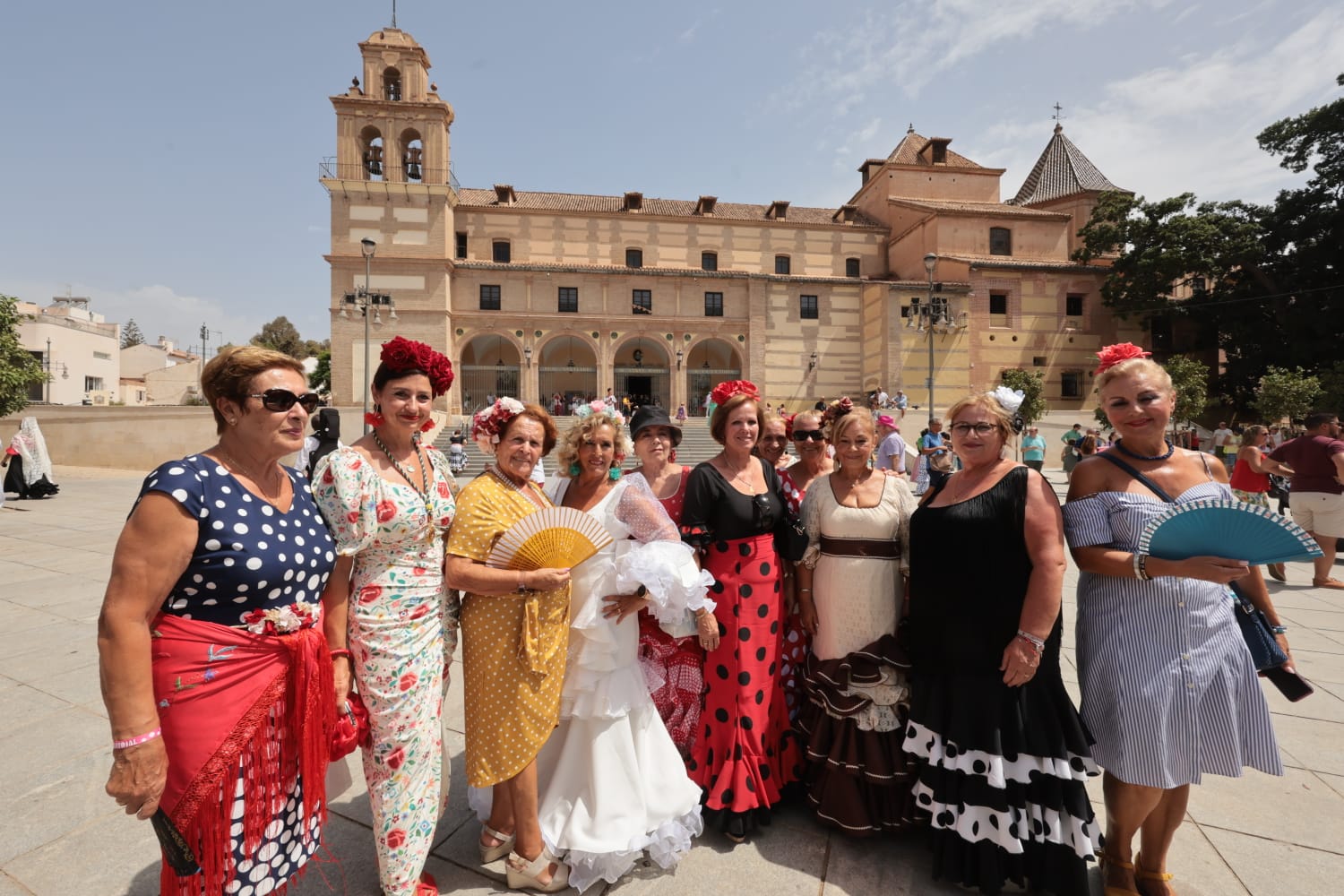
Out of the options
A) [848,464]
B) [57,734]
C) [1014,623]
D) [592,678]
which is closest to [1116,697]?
[1014,623]

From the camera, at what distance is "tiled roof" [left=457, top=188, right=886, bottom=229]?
3300 cm

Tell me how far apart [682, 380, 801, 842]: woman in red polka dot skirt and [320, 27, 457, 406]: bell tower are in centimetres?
2741

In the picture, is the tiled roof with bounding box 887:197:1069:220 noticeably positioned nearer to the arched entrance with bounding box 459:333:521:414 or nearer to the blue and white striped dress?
the arched entrance with bounding box 459:333:521:414

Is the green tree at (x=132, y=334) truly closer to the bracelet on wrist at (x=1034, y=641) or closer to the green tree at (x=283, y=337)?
the green tree at (x=283, y=337)

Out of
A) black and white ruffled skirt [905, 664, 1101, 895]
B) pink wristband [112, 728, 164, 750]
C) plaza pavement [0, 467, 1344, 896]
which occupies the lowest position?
plaza pavement [0, 467, 1344, 896]

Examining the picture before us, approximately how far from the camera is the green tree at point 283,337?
53.7m

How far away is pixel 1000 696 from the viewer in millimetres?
2426

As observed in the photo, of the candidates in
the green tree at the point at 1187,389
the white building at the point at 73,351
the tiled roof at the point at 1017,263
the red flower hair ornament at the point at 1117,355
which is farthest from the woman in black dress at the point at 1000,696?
the white building at the point at 73,351

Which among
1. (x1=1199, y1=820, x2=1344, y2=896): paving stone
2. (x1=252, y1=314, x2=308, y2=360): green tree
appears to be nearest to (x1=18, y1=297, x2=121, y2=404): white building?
(x1=252, y1=314, x2=308, y2=360): green tree

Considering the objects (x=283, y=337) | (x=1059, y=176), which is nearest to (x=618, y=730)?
(x=1059, y=176)

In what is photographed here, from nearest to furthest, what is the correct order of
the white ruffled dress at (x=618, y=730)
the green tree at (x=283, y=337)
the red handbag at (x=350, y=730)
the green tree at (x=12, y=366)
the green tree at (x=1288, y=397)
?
the red handbag at (x=350, y=730)
the white ruffled dress at (x=618, y=730)
the green tree at (x=12, y=366)
the green tree at (x=1288, y=397)
the green tree at (x=283, y=337)

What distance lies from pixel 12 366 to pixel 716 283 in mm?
27726

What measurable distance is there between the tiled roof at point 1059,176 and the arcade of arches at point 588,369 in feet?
70.4

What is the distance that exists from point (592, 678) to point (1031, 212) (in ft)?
128
